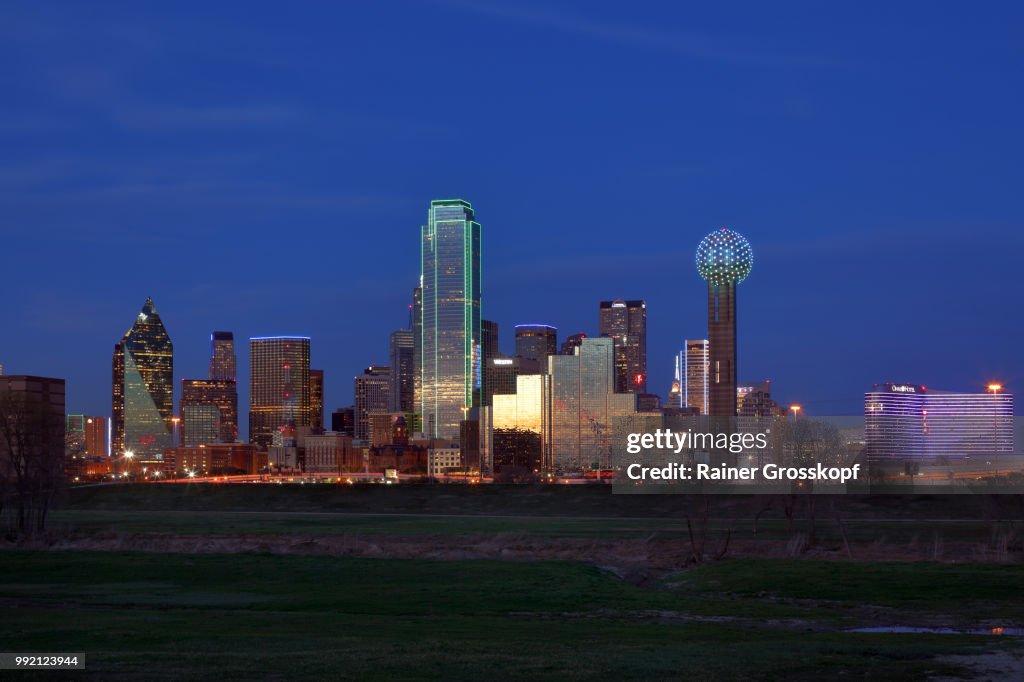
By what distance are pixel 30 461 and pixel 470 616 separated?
48552 mm

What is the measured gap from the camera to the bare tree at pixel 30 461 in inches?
2800

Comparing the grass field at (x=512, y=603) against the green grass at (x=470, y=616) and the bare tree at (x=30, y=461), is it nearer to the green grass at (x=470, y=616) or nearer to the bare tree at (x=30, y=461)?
the green grass at (x=470, y=616)

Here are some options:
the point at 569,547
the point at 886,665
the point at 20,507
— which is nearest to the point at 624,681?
the point at 886,665

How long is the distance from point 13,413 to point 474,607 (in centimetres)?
4916

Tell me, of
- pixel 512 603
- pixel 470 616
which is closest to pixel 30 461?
pixel 512 603

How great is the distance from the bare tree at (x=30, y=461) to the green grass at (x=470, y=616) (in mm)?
17831

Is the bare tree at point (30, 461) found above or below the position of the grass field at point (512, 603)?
above

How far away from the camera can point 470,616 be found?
3591 centimetres

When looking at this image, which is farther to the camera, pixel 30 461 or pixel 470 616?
pixel 30 461

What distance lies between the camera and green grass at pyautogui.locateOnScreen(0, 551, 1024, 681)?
24094 mm

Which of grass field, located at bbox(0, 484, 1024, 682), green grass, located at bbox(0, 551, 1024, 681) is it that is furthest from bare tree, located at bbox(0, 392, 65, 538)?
green grass, located at bbox(0, 551, 1024, 681)

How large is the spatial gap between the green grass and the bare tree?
702 inches

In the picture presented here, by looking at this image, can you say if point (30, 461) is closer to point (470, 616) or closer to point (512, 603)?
point (512, 603)

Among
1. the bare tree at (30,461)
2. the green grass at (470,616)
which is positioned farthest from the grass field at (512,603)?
the bare tree at (30,461)
